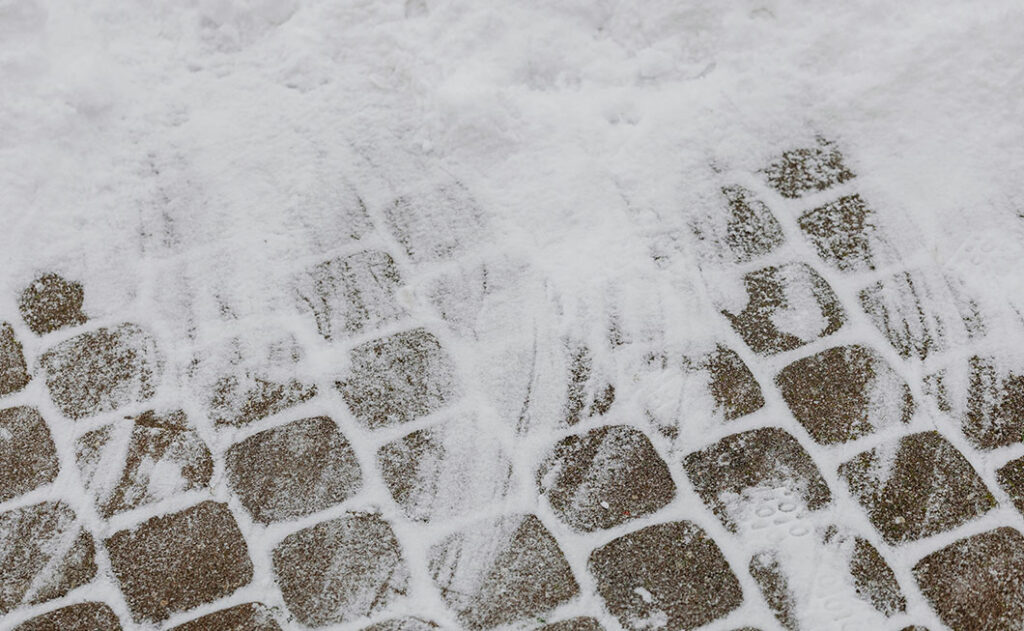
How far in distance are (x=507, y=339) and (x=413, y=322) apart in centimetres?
19

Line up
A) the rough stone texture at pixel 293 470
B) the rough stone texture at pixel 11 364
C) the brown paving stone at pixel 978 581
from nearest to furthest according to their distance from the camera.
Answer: the brown paving stone at pixel 978 581
the rough stone texture at pixel 293 470
the rough stone texture at pixel 11 364

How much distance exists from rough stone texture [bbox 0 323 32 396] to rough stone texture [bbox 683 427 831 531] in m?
1.32

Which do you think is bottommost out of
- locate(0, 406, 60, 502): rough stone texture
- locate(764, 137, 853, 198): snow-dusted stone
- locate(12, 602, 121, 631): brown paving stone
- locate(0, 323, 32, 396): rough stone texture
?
locate(12, 602, 121, 631): brown paving stone

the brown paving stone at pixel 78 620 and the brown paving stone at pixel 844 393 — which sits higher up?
the brown paving stone at pixel 844 393

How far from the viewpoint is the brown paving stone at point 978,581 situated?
163cm

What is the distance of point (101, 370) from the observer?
1.86 m

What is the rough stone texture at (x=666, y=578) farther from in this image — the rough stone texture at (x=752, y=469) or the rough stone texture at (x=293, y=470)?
the rough stone texture at (x=293, y=470)

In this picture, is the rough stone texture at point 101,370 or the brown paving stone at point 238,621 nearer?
the brown paving stone at point 238,621

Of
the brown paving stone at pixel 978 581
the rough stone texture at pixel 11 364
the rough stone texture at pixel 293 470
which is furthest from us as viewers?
the rough stone texture at pixel 11 364

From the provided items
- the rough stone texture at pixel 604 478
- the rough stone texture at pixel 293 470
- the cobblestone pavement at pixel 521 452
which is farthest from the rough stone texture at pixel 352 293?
the rough stone texture at pixel 604 478

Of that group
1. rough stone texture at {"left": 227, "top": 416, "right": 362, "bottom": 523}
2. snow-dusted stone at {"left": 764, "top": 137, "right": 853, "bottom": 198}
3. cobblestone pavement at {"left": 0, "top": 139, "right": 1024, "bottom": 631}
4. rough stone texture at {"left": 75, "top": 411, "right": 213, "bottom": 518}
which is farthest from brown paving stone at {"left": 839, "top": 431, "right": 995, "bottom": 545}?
rough stone texture at {"left": 75, "top": 411, "right": 213, "bottom": 518}

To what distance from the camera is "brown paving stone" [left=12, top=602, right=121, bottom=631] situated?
1676 millimetres

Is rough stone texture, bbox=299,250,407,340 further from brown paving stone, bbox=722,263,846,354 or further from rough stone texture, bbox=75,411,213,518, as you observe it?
brown paving stone, bbox=722,263,846,354

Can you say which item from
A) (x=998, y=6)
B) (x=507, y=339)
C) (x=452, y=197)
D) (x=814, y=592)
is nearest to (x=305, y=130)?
(x=452, y=197)
